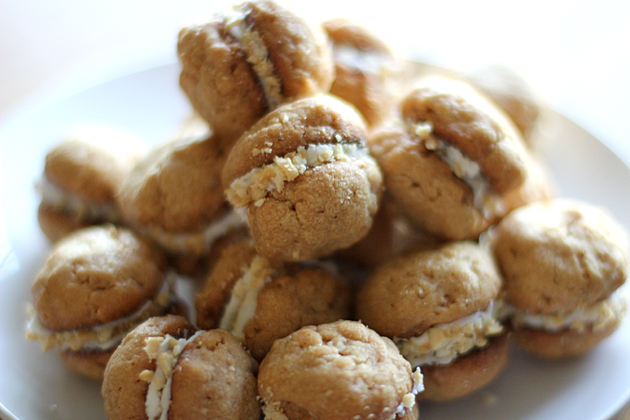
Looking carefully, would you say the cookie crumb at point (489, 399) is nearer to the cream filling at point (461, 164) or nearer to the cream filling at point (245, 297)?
the cream filling at point (461, 164)

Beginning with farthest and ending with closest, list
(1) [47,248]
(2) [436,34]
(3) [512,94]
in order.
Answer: (2) [436,34] < (3) [512,94] < (1) [47,248]

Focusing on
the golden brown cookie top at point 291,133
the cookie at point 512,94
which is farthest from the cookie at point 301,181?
the cookie at point 512,94

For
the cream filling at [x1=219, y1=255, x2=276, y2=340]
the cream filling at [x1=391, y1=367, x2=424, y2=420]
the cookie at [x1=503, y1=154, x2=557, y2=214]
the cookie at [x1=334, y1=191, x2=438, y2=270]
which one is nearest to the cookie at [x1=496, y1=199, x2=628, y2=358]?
the cookie at [x1=503, y1=154, x2=557, y2=214]

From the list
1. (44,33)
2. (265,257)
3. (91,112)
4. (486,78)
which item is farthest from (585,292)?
(44,33)

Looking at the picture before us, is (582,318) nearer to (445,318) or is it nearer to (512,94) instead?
(445,318)

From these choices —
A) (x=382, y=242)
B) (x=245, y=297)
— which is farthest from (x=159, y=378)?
(x=382, y=242)

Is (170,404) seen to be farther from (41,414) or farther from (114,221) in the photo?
(114,221)
